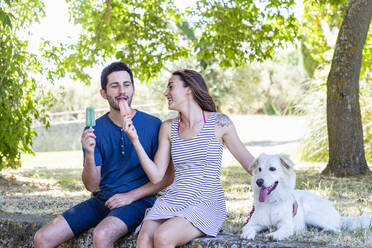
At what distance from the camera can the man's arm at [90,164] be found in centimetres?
355

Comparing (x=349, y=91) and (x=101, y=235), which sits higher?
(x=349, y=91)

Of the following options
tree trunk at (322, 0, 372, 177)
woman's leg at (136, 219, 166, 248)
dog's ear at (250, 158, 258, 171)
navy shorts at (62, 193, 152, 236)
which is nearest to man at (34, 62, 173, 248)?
navy shorts at (62, 193, 152, 236)

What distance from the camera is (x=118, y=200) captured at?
3646mm

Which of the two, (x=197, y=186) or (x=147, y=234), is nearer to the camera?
(x=147, y=234)

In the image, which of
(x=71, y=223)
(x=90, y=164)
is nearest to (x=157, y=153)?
(x=90, y=164)

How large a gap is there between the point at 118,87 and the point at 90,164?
2.14 feet

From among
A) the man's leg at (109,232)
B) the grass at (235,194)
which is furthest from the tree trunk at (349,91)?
the man's leg at (109,232)

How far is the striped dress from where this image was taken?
346 centimetres

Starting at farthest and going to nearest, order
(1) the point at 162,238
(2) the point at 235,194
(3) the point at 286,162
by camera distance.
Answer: (2) the point at 235,194 < (3) the point at 286,162 < (1) the point at 162,238

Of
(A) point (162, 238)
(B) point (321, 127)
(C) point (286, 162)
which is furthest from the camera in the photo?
(B) point (321, 127)

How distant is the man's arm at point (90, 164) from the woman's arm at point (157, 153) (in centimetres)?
30

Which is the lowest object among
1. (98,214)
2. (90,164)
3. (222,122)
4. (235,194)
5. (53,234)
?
(235,194)

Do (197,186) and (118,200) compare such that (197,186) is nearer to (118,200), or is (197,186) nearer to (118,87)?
(118,200)

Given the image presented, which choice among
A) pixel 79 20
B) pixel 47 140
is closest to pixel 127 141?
pixel 79 20
